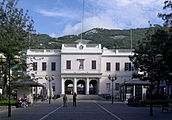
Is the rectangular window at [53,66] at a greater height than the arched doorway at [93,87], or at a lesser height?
greater

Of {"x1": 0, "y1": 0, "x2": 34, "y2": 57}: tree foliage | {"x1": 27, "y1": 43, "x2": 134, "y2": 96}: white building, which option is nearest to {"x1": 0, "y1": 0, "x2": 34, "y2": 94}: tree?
{"x1": 0, "y1": 0, "x2": 34, "y2": 57}: tree foliage

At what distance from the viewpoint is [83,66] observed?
69.0 meters

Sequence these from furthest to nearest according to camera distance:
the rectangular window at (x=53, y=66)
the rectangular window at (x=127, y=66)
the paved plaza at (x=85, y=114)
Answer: the rectangular window at (x=127, y=66) → the rectangular window at (x=53, y=66) → the paved plaza at (x=85, y=114)

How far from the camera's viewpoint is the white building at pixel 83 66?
224 ft

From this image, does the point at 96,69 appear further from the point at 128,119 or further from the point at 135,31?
the point at 135,31

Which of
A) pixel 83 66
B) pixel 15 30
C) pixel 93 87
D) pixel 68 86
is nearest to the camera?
pixel 15 30

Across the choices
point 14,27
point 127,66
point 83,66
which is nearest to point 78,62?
point 83,66

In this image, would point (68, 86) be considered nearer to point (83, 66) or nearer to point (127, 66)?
point (83, 66)

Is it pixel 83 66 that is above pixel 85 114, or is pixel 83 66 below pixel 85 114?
above

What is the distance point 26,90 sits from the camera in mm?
39125

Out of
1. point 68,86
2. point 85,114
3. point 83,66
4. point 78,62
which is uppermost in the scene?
point 78,62

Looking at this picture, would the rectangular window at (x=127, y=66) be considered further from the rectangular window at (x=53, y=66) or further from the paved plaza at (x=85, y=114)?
the paved plaza at (x=85, y=114)

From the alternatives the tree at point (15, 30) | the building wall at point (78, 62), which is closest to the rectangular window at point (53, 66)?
the building wall at point (78, 62)

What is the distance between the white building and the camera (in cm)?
6825
